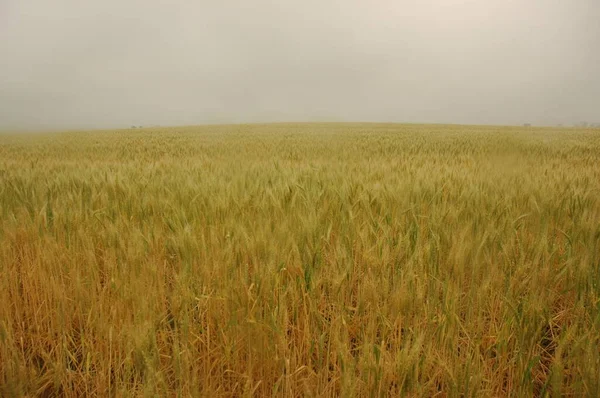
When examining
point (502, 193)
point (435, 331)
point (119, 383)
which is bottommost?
point (119, 383)

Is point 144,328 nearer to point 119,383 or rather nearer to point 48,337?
point 119,383

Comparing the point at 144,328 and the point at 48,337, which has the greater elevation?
the point at 144,328

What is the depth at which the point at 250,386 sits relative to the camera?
95 centimetres

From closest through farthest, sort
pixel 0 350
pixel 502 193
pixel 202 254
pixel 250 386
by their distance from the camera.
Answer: pixel 250 386 < pixel 0 350 < pixel 202 254 < pixel 502 193

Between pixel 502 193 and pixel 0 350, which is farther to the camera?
pixel 502 193

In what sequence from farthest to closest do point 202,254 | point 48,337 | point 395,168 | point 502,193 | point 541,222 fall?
point 395,168, point 502,193, point 541,222, point 202,254, point 48,337

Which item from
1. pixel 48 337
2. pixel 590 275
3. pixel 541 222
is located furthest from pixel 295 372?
pixel 541 222

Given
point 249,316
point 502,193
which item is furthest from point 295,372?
point 502,193

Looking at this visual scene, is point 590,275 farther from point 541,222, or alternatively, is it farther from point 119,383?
point 119,383

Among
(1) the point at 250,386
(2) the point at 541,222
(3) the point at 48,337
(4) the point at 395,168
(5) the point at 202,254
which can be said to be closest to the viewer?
(1) the point at 250,386

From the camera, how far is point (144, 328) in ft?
3.36

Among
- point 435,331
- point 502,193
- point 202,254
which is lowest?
point 435,331

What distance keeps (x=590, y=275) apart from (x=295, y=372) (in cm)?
126

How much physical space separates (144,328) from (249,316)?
0.35 meters
